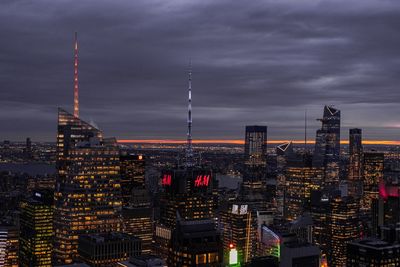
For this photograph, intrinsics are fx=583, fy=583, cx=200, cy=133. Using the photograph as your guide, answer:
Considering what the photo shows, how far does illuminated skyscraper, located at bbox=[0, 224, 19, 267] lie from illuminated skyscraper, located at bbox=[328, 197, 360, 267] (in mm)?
66437

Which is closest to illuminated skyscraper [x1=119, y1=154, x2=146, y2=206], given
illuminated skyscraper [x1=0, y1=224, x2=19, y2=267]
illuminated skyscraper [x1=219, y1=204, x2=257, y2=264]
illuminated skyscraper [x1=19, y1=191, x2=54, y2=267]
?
illuminated skyscraper [x1=219, y1=204, x2=257, y2=264]

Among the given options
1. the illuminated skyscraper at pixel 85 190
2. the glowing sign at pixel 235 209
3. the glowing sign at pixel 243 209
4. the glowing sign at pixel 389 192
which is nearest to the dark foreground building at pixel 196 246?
the illuminated skyscraper at pixel 85 190

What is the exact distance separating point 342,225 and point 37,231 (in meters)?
71.1

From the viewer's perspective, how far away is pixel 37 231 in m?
120

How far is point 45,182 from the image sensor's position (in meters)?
197

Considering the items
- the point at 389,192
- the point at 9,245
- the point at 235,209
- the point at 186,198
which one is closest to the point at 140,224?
the point at 186,198

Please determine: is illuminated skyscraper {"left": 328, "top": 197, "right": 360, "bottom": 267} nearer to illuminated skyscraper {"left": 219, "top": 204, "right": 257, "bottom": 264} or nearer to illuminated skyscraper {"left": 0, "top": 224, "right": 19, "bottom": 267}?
illuminated skyscraper {"left": 219, "top": 204, "right": 257, "bottom": 264}

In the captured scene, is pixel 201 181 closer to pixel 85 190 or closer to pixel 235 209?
pixel 235 209

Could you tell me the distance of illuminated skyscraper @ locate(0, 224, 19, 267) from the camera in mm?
109000

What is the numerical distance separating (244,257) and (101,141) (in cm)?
3986

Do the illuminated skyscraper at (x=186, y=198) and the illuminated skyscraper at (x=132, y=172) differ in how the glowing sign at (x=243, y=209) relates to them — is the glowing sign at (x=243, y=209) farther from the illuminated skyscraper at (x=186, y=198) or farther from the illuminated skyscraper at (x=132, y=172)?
the illuminated skyscraper at (x=132, y=172)

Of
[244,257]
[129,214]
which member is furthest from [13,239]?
[244,257]

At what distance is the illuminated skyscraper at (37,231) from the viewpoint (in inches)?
4617

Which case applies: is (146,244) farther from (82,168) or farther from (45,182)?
(45,182)
